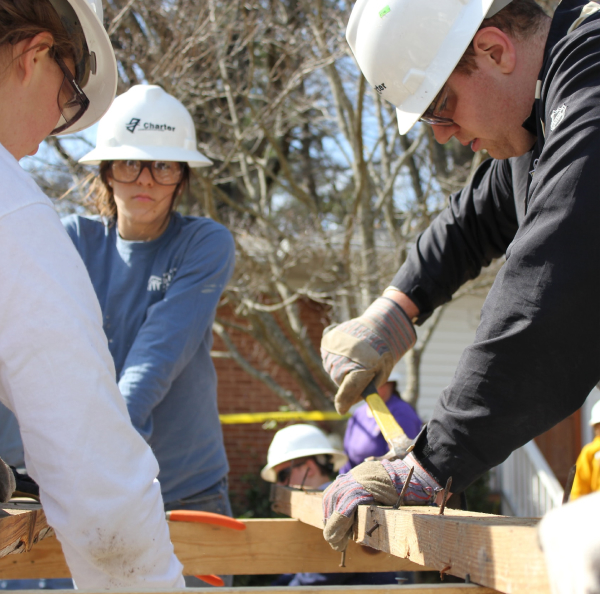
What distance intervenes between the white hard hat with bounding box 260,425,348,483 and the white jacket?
3050 mm

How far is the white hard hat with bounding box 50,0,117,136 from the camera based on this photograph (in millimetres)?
1693

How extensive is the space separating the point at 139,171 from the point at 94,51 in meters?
1.00

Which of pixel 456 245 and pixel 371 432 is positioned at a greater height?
pixel 456 245

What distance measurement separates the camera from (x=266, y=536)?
2.58m

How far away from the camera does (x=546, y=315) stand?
5.02ft

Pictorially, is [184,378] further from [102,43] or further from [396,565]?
[102,43]

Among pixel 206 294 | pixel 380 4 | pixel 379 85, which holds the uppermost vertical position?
pixel 380 4

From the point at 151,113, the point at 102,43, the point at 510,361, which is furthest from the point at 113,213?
the point at 510,361

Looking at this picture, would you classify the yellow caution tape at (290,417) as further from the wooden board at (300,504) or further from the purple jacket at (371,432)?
the wooden board at (300,504)

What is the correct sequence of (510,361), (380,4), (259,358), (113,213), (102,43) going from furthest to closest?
(259,358), (113,213), (380,4), (102,43), (510,361)

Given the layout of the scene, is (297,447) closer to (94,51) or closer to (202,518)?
(202,518)

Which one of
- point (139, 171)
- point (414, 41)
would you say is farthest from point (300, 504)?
point (414, 41)

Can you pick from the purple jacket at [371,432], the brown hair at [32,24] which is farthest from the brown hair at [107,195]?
the purple jacket at [371,432]

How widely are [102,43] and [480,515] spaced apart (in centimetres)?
162
